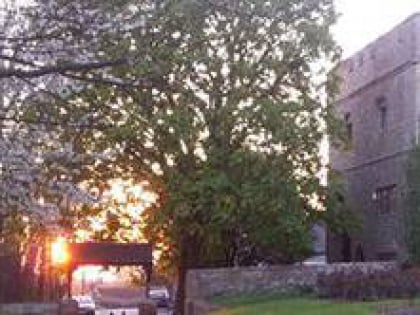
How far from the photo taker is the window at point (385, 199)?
47.2 metres

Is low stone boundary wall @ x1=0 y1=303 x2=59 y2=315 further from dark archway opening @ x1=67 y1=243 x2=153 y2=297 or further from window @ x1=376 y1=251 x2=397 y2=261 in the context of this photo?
window @ x1=376 y1=251 x2=397 y2=261

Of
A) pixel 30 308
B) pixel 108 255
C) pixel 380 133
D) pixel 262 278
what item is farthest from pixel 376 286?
pixel 30 308

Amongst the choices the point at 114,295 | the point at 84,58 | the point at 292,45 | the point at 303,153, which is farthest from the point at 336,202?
the point at 84,58

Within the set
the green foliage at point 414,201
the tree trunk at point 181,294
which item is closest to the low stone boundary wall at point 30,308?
the tree trunk at point 181,294

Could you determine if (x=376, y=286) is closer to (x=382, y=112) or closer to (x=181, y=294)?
(x=181, y=294)

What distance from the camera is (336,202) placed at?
155 feet

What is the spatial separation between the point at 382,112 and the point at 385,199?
3801 millimetres

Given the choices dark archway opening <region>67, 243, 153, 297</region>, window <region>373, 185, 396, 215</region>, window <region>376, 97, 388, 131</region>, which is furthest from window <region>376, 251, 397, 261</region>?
dark archway opening <region>67, 243, 153, 297</region>

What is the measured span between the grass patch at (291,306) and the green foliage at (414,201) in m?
5.21

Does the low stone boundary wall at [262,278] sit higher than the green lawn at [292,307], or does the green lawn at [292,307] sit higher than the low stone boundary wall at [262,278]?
the low stone boundary wall at [262,278]

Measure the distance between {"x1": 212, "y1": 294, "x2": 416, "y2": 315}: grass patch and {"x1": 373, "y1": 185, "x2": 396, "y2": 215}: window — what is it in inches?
360

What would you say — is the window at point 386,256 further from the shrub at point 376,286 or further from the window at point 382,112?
the shrub at point 376,286

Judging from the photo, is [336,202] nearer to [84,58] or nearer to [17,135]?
[17,135]

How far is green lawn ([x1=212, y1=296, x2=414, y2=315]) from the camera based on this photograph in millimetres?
28406
